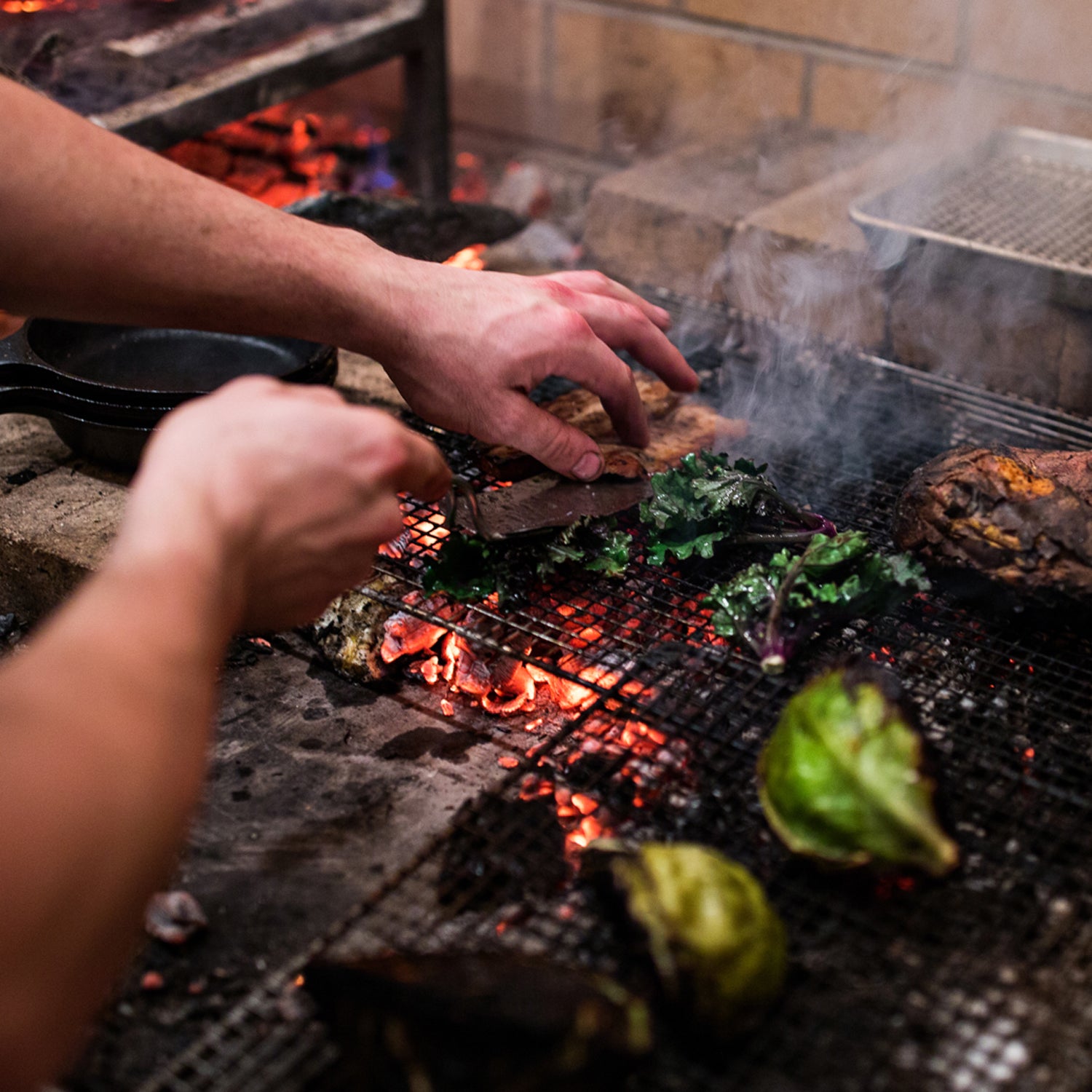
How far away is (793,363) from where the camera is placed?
14.4ft

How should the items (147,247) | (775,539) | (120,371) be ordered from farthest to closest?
(120,371) < (775,539) < (147,247)

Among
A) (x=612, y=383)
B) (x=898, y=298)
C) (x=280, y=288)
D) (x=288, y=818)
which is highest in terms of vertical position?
(x=280, y=288)

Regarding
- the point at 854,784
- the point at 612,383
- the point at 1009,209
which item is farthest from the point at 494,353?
the point at 1009,209

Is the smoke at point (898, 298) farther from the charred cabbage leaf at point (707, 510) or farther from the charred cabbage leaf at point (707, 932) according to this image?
the charred cabbage leaf at point (707, 932)

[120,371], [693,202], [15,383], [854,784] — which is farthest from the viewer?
[693,202]

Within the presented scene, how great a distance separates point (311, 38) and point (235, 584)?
4.74 metres

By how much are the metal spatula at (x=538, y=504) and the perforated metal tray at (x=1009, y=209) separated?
5.44ft

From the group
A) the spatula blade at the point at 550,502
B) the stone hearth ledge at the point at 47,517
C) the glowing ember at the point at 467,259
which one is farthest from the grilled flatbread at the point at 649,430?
the glowing ember at the point at 467,259

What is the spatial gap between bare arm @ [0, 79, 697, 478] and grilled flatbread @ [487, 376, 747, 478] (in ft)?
0.44

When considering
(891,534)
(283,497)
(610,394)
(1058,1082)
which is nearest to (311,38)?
(610,394)

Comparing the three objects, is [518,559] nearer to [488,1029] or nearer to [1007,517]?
[1007,517]

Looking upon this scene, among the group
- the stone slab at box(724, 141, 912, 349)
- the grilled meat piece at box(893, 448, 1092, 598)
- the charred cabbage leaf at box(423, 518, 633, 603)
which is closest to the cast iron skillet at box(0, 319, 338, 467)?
the charred cabbage leaf at box(423, 518, 633, 603)

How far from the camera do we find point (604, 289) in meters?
3.46

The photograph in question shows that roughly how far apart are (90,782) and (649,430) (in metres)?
2.58
